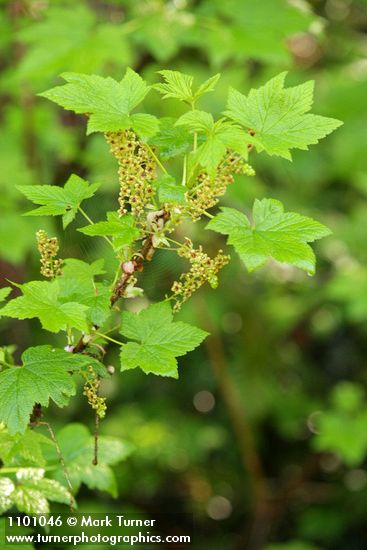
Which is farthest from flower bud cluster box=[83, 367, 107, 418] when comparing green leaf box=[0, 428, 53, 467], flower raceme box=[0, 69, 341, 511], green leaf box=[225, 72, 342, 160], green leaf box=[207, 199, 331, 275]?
green leaf box=[225, 72, 342, 160]

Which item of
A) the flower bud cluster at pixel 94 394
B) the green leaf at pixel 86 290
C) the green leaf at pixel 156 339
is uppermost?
the green leaf at pixel 86 290

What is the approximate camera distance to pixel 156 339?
77cm

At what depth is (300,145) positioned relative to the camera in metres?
0.73

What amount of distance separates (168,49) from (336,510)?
1975 millimetres

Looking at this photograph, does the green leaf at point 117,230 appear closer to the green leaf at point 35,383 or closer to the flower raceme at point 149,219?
the flower raceme at point 149,219

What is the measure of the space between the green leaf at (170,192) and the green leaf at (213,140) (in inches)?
1.3

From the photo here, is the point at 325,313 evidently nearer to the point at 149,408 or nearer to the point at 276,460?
the point at 276,460

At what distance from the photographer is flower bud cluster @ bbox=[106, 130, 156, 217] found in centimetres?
73

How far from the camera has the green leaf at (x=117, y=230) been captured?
70 centimetres

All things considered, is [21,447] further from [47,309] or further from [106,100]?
[106,100]

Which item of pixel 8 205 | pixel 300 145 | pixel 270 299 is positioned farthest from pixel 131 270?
pixel 270 299

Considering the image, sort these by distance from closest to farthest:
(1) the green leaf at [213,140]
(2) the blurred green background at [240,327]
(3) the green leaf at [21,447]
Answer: (1) the green leaf at [213,140] < (3) the green leaf at [21,447] < (2) the blurred green background at [240,327]

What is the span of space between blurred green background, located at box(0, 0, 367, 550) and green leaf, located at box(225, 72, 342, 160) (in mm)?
1049

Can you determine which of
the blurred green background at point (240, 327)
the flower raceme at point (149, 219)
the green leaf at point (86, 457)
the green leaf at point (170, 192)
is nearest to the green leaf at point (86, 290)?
the flower raceme at point (149, 219)
